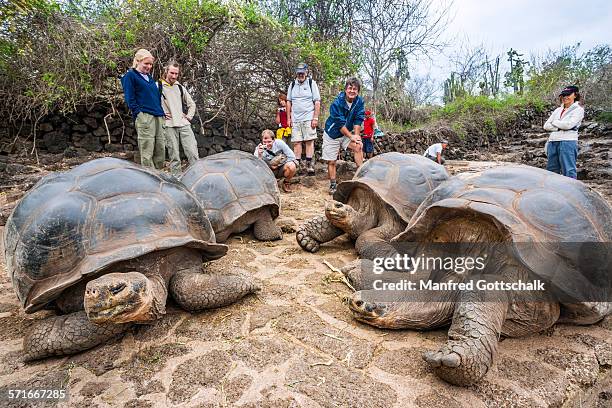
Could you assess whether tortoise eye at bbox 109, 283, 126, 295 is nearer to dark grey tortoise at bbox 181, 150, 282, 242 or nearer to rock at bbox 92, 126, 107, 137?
dark grey tortoise at bbox 181, 150, 282, 242

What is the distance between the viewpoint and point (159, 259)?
1951mm

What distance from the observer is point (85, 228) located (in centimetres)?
179

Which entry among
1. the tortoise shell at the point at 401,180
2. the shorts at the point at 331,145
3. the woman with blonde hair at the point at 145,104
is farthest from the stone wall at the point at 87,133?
the tortoise shell at the point at 401,180

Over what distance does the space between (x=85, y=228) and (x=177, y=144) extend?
12.0 feet

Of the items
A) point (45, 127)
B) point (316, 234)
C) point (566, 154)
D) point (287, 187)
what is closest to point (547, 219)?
point (316, 234)

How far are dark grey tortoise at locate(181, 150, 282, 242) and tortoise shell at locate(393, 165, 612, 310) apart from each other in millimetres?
1836

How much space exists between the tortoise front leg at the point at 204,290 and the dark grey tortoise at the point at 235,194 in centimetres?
114

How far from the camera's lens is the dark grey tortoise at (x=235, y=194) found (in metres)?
3.22

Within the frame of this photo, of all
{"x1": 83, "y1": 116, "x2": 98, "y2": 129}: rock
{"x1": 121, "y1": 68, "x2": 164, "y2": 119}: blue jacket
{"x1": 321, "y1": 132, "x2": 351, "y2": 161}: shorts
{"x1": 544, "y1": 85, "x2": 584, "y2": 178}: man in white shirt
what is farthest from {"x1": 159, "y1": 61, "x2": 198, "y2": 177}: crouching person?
{"x1": 544, "y1": 85, "x2": 584, "y2": 178}: man in white shirt

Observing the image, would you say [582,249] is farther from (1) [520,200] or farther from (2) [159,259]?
(2) [159,259]

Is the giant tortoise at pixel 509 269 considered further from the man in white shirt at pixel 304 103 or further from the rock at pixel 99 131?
the rock at pixel 99 131

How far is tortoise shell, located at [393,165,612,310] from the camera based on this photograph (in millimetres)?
1620

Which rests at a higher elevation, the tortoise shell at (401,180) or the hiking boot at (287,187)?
the tortoise shell at (401,180)

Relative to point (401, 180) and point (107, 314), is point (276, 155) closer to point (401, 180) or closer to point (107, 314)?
point (401, 180)
